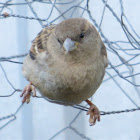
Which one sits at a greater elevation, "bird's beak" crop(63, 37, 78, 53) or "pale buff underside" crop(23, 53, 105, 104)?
"bird's beak" crop(63, 37, 78, 53)

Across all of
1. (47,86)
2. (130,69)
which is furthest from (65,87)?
(130,69)

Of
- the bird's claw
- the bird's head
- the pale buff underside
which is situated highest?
the bird's head

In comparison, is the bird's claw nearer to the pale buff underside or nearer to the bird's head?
the pale buff underside

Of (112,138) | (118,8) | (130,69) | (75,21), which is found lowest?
(112,138)

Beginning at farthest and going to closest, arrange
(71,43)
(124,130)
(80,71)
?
(124,130) < (80,71) < (71,43)

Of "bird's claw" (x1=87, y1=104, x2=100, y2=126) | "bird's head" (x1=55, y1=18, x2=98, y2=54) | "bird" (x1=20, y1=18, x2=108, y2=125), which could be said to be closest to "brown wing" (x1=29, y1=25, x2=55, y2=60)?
"bird" (x1=20, y1=18, x2=108, y2=125)

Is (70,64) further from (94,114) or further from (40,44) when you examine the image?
(94,114)

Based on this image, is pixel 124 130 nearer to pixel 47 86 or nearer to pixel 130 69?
pixel 130 69

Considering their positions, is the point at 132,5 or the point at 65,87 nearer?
the point at 65,87
